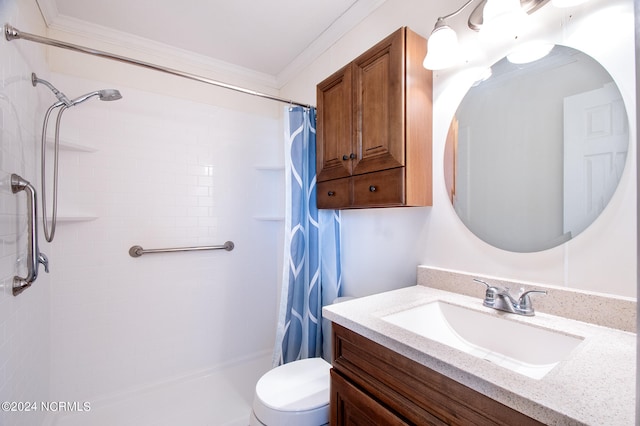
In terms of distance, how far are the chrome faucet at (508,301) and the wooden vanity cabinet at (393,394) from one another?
0.44m

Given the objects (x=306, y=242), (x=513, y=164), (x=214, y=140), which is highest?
(x=214, y=140)

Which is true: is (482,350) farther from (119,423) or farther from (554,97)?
(119,423)

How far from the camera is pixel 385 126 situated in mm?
1204

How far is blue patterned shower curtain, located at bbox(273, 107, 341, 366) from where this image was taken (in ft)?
5.65

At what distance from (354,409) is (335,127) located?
1228 mm

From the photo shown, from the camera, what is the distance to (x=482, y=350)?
928 mm

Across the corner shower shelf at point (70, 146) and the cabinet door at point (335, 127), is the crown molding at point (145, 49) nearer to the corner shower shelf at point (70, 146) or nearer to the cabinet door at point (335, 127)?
the corner shower shelf at point (70, 146)

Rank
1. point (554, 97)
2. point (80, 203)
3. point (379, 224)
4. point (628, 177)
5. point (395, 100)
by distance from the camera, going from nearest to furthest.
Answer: point (628, 177) → point (554, 97) → point (395, 100) → point (379, 224) → point (80, 203)

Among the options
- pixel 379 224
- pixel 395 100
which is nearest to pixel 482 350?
pixel 379 224

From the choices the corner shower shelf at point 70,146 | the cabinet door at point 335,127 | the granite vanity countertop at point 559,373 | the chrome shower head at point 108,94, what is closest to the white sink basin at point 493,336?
the granite vanity countertop at point 559,373

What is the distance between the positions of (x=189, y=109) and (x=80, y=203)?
95 cm

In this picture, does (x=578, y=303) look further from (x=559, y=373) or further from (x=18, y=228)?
(x=18, y=228)

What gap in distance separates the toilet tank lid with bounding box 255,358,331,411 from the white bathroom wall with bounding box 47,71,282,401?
1.07 metres

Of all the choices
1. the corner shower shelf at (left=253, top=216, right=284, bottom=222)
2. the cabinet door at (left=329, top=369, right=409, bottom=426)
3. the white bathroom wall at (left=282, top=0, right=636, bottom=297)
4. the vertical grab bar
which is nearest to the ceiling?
the white bathroom wall at (left=282, top=0, right=636, bottom=297)
